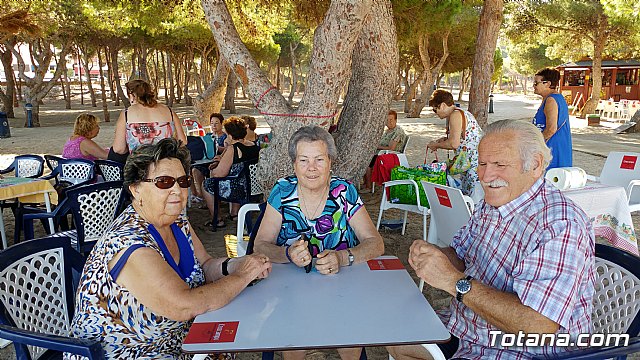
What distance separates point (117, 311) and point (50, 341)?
232 mm

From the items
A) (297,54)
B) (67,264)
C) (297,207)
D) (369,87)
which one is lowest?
(67,264)


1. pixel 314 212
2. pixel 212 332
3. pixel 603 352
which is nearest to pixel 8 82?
pixel 314 212

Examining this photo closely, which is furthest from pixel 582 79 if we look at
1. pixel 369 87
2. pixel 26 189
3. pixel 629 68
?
pixel 26 189

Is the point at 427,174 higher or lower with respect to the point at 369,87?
lower

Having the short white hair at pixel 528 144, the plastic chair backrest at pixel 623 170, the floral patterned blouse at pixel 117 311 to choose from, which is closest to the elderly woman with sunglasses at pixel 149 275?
the floral patterned blouse at pixel 117 311

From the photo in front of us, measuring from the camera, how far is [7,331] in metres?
1.63

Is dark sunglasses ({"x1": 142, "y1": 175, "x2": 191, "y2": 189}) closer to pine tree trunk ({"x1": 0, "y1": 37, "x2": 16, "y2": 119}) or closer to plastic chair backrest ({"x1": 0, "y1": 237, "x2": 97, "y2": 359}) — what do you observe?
plastic chair backrest ({"x1": 0, "y1": 237, "x2": 97, "y2": 359})

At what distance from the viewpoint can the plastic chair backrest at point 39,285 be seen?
6.51 ft

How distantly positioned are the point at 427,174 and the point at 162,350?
3190 mm

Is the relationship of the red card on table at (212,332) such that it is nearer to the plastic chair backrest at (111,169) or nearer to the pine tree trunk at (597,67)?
the plastic chair backrest at (111,169)

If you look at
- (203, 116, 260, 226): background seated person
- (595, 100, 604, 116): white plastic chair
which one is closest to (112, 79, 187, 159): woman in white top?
(203, 116, 260, 226): background seated person

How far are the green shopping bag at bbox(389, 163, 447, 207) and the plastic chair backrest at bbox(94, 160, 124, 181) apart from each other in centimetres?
269

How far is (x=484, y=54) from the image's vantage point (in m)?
9.23

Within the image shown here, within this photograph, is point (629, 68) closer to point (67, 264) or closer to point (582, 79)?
point (582, 79)
